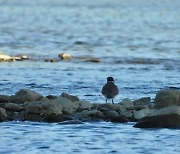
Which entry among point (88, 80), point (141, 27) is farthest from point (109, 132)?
point (141, 27)

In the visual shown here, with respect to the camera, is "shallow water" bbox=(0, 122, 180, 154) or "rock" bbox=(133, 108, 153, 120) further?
"rock" bbox=(133, 108, 153, 120)

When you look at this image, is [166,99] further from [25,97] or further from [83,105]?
[25,97]

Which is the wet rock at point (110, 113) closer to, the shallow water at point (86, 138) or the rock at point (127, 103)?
the shallow water at point (86, 138)

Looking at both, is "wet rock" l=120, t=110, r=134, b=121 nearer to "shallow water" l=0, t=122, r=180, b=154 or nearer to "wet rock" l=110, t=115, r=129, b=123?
"wet rock" l=110, t=115, r=129, b=123

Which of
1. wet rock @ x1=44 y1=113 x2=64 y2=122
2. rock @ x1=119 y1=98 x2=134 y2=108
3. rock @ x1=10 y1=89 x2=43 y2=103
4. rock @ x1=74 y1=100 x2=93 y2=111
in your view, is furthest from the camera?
rock @ x1=10 y1=89 x2=43 y2=103

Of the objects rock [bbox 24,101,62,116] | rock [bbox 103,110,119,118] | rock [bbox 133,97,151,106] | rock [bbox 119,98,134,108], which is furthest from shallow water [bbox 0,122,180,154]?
rock [bbox 133,97,151,106]

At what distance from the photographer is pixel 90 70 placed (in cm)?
3167

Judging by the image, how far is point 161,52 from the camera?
40250mm

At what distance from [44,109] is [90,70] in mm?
11757

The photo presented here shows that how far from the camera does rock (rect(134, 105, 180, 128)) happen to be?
61.4 ft

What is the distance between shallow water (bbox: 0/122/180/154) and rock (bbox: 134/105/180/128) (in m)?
0.21

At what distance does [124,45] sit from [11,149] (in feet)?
90.4

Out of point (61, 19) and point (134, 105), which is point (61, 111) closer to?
point (134, 105)

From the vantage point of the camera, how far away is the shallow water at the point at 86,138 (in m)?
16.9
